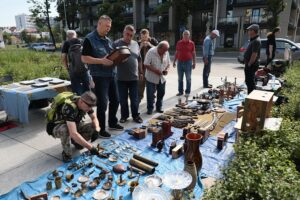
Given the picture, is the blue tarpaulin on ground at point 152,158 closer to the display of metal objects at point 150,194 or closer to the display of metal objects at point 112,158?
the display of metal objects at point 112,158

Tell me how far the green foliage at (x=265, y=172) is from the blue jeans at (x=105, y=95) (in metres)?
2.07

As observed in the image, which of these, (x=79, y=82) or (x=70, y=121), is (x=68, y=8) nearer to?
(x=79, y=82)

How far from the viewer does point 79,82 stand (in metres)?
4.77

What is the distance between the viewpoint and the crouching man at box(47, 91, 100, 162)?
2812mm

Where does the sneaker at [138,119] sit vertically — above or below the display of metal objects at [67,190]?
above

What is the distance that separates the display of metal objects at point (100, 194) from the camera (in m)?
2.42

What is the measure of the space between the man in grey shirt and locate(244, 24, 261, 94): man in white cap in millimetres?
2276

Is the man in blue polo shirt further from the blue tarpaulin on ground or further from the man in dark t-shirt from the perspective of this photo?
the man in dark t-shirt

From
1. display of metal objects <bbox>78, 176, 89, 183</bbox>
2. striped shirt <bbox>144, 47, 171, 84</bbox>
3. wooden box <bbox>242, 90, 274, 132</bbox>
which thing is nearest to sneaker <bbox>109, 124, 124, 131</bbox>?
striped shirt <bbox>144, 47, 171, 84</bbox>

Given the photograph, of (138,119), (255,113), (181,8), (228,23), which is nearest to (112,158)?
(138,119)

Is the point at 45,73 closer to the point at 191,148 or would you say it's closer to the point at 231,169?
the point at 191,148

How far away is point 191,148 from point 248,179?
743 millimetres

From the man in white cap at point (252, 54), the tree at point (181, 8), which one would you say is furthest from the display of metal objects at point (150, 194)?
the tree at point (181, 8)

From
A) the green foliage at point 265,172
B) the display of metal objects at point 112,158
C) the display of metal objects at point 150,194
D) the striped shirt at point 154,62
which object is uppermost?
the striped shirt at point 154,62
